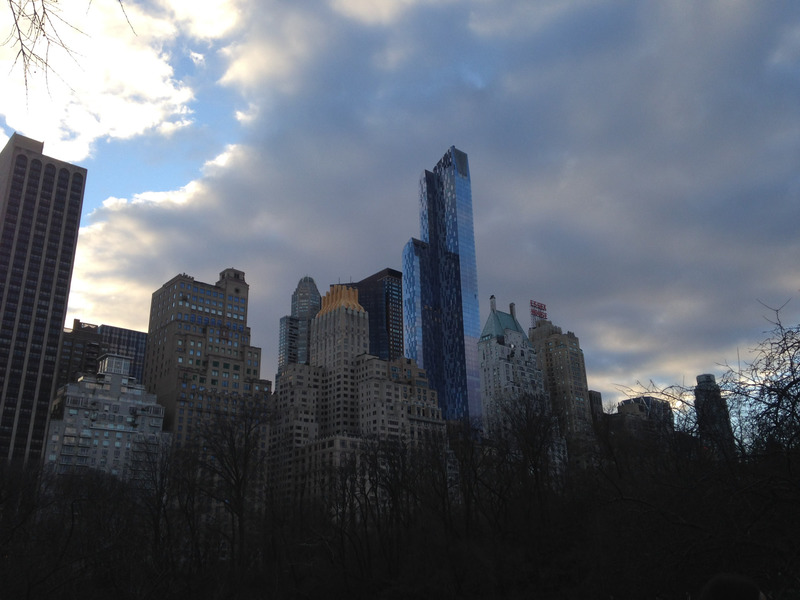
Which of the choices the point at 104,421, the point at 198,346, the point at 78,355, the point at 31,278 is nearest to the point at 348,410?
the point at 198,346

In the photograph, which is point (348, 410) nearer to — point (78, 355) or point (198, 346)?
point (198, 346)

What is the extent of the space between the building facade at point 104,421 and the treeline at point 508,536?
188ft

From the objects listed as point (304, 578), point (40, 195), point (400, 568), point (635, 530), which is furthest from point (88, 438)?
point (635, 530)

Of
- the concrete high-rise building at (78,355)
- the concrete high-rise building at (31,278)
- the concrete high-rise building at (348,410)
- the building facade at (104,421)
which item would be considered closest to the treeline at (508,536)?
the building facade at (104,421)

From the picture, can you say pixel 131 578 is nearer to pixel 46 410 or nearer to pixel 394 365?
pixel 46 410

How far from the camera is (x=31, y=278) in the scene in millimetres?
153750

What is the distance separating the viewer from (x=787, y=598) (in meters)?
10.8

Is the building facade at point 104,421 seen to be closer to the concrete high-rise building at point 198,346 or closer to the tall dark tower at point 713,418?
the concrete high-rise building at point 198,346

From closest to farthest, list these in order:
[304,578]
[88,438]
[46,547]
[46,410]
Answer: [46,547] → [304,578] → [88,438] → [46,410]

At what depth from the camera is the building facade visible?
122 m

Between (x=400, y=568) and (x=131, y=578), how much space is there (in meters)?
21.2

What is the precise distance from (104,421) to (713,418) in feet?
432

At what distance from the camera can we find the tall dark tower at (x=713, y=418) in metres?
13.4

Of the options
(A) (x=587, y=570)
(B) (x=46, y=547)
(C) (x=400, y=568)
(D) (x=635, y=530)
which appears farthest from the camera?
(C) (x=400, y=568)
